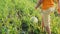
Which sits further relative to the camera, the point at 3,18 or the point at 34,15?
the point at 34,15

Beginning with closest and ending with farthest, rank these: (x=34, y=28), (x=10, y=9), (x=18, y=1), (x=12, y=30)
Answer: (x=12, y=30) < (x=34, y=28) < (x=10, y=9) < (x=18, y=1)

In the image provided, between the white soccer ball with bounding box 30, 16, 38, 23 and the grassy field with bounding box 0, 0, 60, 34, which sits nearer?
A: the grassy field with bounding box 0, 0, 60, 34

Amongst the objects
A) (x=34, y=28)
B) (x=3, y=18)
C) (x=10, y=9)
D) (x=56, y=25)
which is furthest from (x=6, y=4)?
(x=56, y=25)

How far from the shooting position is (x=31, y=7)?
466cm

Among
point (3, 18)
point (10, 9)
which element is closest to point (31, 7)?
point (10, 9)

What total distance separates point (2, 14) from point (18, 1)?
0.67 metres

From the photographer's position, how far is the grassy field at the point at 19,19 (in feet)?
12.9

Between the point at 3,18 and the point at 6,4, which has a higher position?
the point at 6,4

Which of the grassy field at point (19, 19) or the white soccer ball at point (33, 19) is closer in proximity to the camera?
the grassy field at point (19, 19)

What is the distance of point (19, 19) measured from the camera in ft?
13.8

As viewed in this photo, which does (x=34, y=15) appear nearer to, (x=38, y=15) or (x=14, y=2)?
(x=38, y=15)

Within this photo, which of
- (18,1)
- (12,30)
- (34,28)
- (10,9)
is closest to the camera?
(12,30)

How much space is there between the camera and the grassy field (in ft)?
12.9

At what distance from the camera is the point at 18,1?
A: 15.5 feet
